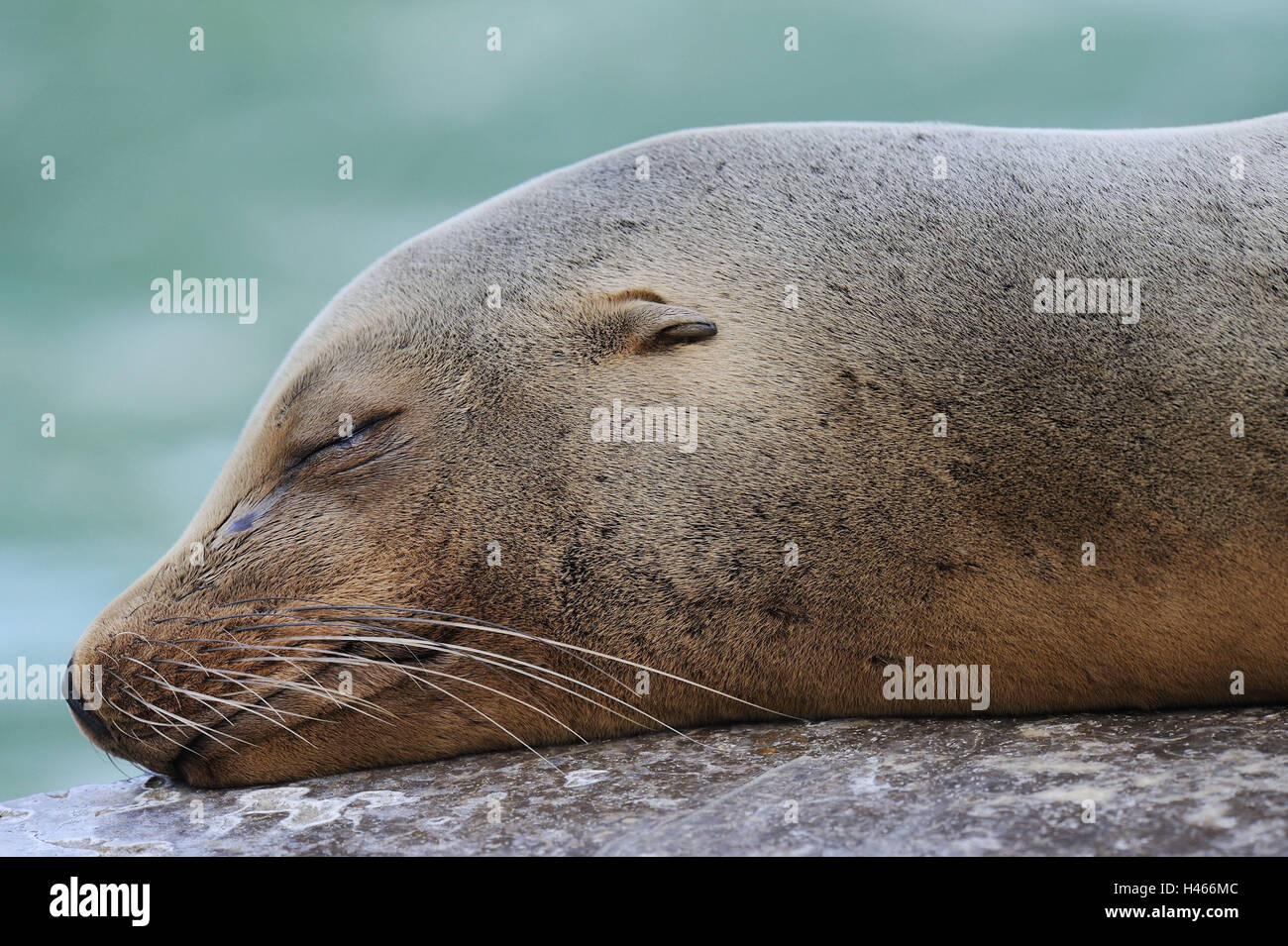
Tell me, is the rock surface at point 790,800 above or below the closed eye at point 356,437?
below

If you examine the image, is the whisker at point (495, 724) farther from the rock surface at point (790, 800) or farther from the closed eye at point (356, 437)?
the closed eye at point (356, 437)

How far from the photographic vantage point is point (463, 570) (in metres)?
3.18

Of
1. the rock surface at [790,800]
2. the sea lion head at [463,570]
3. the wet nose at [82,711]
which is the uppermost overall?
the sea lion head at [463,570]

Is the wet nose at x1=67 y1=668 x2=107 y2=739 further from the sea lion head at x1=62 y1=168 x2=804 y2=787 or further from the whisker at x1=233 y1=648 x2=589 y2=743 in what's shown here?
the whisker at x1=233 y1=648 x2=589 y2=743

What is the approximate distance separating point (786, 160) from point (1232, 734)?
6.60 feet

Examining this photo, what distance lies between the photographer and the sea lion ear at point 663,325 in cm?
325

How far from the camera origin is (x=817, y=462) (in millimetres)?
3092

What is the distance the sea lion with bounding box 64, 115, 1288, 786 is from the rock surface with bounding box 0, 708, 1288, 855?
160 millimetres

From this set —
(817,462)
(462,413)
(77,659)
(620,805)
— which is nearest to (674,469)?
(817,462)

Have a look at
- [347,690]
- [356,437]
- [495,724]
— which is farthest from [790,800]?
[356,437]

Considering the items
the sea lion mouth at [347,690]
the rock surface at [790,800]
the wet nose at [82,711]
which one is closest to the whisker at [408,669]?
the sea lion mouth at [347,690]

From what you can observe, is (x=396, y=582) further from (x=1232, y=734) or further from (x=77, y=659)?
(x=1232, y=734)

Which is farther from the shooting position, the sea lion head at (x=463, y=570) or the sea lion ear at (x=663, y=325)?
the sea lion ear at (x=663, y=325)

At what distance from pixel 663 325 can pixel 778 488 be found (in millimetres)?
563
